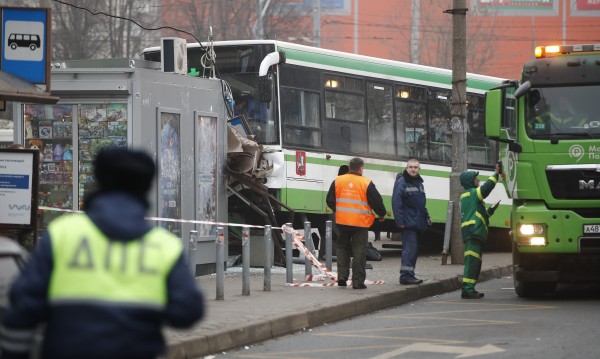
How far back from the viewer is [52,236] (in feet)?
16.5

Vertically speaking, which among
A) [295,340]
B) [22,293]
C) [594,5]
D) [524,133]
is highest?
[594,5]

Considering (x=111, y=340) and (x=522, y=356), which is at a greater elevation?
(x=111, y=340)

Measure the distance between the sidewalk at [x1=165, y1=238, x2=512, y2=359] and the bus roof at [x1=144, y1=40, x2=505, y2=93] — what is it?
3786 millimetres

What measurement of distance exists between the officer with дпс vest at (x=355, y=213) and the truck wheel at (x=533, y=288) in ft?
6.30

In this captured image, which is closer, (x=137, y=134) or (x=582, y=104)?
(x=582, y=104)

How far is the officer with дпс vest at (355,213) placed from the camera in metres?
16.8

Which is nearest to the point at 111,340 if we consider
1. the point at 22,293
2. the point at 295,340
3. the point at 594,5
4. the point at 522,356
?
the point at 22,293

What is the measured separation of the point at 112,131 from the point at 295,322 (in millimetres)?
4909

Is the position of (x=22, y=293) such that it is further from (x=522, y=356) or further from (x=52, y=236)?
(x=522, y=356)

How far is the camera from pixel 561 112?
16.1 meters

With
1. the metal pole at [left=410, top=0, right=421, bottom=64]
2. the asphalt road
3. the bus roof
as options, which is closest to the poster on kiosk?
the asphalt road

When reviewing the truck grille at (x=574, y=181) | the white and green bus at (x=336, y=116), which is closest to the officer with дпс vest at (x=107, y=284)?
the truck grille at (x=574, y=181)

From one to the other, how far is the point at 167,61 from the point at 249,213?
3.35 meters

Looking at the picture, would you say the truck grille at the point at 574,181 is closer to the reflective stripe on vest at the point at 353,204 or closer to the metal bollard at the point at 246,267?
the reflective stripe on vest at the point at 353,204
